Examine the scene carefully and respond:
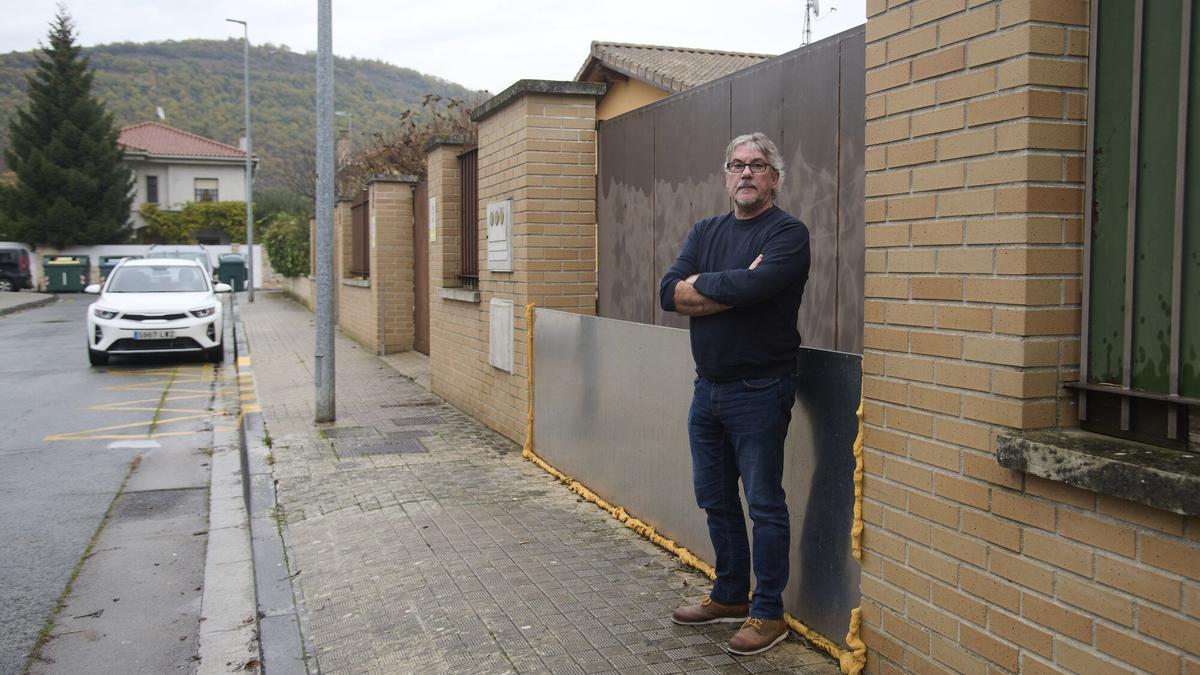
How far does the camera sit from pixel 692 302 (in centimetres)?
375

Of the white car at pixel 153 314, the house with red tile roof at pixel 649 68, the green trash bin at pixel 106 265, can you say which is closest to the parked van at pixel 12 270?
the green trash bin at pixel 106 265

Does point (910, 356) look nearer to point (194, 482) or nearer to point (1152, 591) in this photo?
point (1152, 591)

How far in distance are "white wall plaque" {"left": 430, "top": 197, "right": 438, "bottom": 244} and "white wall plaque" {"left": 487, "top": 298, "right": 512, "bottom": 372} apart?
2763 millimetres

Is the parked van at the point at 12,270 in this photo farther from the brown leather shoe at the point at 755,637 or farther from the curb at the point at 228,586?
the brown leather shoe at the point at 755,637

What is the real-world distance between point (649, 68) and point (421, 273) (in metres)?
4.51

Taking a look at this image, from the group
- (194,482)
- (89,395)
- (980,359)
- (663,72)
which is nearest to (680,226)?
(980,359)

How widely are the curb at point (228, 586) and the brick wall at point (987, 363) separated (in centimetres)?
256

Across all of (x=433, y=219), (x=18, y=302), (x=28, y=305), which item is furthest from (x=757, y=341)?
(x=18, y=302)

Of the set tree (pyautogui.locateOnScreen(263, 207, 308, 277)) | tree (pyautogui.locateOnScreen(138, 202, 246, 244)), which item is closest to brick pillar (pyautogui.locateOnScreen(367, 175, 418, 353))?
tree (pyautogui.locateOnScreen(263, 207, 308, 277))

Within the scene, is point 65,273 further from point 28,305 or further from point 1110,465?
point 1110,465

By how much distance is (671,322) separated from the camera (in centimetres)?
602

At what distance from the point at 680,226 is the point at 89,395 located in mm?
8809

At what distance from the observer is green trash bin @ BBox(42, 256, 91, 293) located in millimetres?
40969

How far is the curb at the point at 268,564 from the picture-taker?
3945mm
